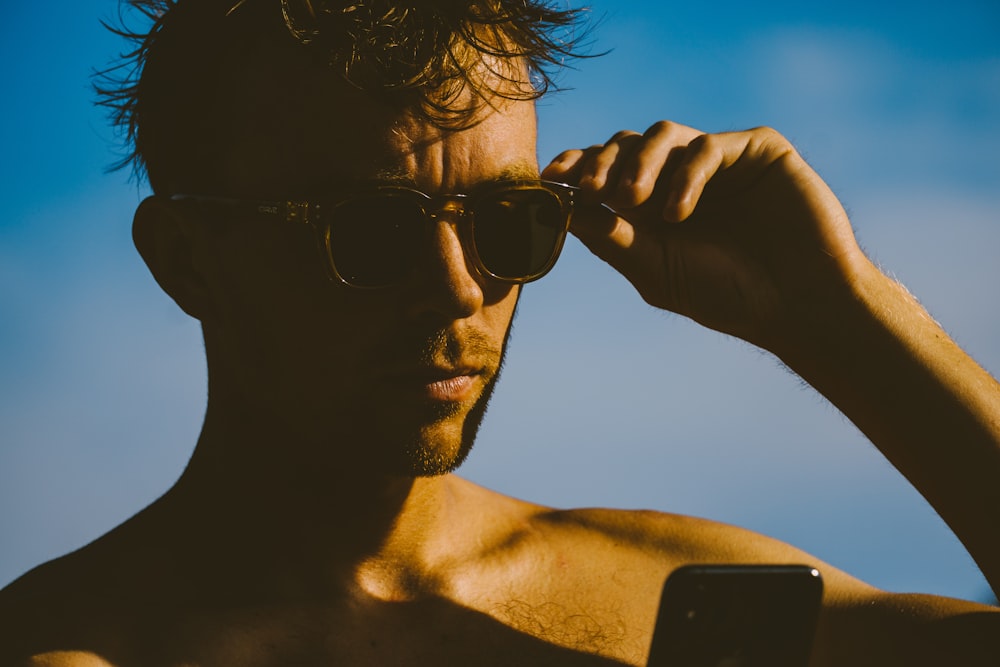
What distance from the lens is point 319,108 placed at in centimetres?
254

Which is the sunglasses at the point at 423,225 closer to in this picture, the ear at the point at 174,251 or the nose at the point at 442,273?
the nose at the point at 442,273

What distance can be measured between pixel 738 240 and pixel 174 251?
172cm

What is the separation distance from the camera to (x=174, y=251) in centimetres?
289

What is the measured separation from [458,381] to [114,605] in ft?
3.58

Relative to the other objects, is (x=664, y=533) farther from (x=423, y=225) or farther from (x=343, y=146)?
(x=343, y=146)

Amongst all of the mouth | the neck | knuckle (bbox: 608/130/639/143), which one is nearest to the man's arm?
knuckle (bbox: 608/130/639/143)

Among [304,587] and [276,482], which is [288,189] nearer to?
[276,482]

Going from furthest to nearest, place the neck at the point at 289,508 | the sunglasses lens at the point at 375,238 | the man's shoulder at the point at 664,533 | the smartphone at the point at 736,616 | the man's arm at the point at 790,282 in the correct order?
the man's shoulder at the point at 664,533, the neck at the point at 289,508, the man's arm at the point at 790,282, the sunglasses lens at the point at 375,238, the smartphone at the point at 736,616

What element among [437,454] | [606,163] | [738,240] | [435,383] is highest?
[606,163]

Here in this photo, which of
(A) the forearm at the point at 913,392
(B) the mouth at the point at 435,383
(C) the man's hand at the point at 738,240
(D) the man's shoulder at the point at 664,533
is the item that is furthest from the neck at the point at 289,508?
Answer: (A) the forearm at the point at 913,392

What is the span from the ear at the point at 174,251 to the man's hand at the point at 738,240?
112cm

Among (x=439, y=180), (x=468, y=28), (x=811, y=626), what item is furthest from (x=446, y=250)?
(x=811, y=626)

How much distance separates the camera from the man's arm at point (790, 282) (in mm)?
2561

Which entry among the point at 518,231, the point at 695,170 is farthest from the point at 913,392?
the point at 518,231
